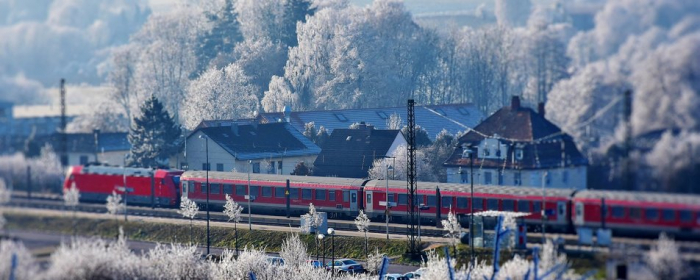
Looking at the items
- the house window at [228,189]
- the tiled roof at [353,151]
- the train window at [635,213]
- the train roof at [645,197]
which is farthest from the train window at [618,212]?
the house window at [228,189]

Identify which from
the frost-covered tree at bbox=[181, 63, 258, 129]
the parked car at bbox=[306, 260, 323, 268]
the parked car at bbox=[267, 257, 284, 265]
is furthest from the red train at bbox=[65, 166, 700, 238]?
the parked car at bbox=[267, 257, 284, 265]

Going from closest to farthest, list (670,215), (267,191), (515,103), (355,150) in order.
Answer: (670,215) → (515,103) → (267,191) → (355,150)

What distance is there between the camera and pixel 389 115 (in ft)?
111

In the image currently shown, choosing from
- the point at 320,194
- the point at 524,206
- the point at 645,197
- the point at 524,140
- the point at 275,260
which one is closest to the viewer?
the point at 645,197

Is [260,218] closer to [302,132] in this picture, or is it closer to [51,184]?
[302,132]

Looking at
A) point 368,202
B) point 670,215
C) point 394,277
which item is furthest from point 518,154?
point 670,215

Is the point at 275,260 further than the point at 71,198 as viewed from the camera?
Yes

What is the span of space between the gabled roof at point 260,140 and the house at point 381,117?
16.9 inches

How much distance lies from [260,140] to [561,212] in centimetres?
1183

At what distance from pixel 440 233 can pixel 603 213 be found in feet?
19.6

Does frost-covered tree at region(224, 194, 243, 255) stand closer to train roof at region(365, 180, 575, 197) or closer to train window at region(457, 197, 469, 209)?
train roof at region(365, 180, 575, 197)

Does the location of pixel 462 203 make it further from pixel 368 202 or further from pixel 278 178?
pixel 278 178

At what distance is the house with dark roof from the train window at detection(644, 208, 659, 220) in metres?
14.8

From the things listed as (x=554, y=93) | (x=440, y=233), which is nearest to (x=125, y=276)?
(x=440, y=233)
